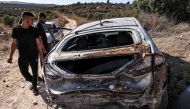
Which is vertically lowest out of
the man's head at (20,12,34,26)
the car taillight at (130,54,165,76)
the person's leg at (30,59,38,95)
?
the person's leg at (30,59,38,95)

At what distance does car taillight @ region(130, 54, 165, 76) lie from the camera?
511 centimetres

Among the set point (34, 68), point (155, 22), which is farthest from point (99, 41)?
point (155, 22)

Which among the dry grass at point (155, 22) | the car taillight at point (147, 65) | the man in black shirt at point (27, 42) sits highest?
the car taillight at point (147, 65)

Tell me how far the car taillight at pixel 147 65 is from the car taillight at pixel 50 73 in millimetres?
1161

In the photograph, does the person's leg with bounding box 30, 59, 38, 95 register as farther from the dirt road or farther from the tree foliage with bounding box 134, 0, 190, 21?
the tree foliage with bounding box 134, 0, 190, 21

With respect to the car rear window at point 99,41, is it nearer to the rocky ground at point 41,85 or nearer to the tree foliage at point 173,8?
the rocky ground at point 41,85

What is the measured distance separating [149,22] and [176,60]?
8.71 meters

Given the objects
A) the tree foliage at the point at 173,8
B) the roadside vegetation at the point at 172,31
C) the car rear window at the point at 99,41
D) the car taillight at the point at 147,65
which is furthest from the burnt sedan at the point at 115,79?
the tree foliage at the point at 173,8

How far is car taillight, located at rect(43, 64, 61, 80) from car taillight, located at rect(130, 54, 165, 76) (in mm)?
1161

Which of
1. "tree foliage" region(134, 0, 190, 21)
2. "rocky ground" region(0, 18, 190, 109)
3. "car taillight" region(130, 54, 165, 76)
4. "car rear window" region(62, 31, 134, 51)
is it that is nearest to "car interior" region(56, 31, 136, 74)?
"car rear window" region(62, 31, 134, 51)

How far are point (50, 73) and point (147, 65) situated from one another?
1.49 m

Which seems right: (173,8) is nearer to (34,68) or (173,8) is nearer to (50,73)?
(34,68)

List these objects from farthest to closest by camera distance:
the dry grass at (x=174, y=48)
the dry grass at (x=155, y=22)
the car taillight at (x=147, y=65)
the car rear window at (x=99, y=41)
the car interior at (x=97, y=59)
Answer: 1. the dry grass at (x=155, y=22)
2. the dry grass at (x=174, y=48)
3. the car rear window at (x=99, y=41)
4. the car interior at (x=97, y=59)
5. the car taillight at (x=147, y=65)

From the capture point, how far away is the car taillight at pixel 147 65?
5.11 meters
